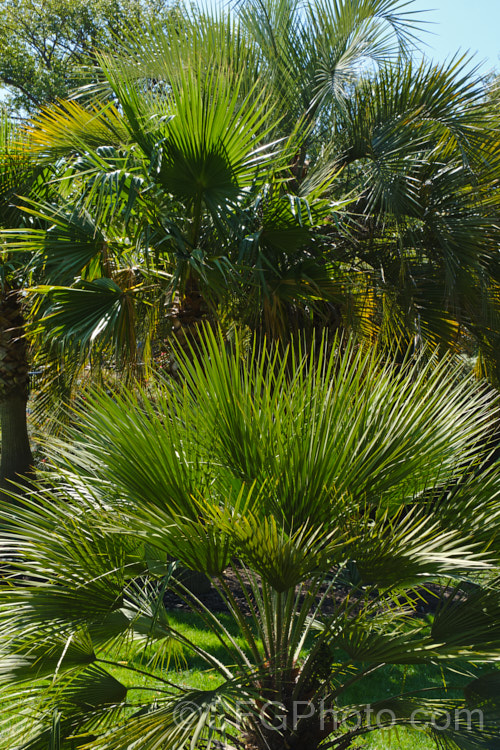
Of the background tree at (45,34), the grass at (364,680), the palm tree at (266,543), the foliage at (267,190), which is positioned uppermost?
the background tree at (45,34)

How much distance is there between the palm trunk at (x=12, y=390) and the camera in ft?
22.9

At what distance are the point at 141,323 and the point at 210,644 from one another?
319 centimetres

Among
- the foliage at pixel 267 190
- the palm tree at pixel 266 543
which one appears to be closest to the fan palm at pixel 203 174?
the foliage at pixel 267 190

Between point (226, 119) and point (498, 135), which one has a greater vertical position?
point (498, 135)

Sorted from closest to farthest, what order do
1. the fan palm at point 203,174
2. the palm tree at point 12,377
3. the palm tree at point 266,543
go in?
the palm tree at point 266,543 → the fan palm at point 203,174 → the palm tree at point 12,377

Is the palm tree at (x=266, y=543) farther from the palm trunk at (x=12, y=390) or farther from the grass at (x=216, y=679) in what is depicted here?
the palm trunk at (x=12, y=390)

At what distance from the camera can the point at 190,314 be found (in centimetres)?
518

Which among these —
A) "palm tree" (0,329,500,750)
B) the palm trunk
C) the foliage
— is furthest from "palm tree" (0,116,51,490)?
"palm tree" (0,329,500,750)

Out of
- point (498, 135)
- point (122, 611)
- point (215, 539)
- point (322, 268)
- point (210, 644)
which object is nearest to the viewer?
point (215, 539)

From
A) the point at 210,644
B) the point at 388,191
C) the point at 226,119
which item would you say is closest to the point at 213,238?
the point at 226,119

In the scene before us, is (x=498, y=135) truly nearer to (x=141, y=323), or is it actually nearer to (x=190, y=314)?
(x=190, y=314)

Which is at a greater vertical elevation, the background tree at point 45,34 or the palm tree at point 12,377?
the background tree at point 45,34

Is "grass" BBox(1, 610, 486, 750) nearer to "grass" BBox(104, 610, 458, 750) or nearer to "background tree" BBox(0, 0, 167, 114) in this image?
"grass" BBox(104, 610, 458, 750)

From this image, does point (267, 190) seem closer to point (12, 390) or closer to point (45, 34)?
point (12, 390)
